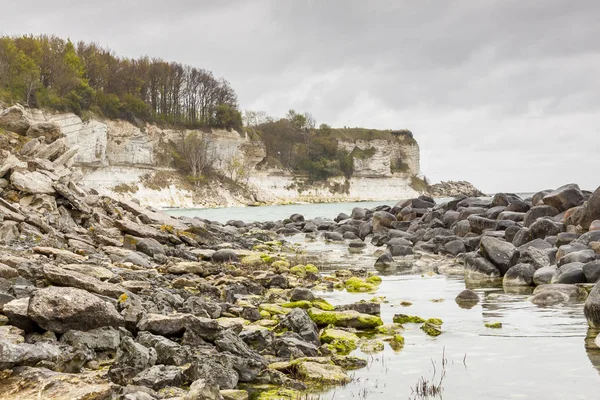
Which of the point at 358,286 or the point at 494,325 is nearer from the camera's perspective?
the point at 494,325

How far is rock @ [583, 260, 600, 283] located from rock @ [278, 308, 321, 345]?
231 inches

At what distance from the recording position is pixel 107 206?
1809 cm

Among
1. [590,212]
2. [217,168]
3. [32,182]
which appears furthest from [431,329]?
[217,168]

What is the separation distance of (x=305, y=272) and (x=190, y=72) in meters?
77.0

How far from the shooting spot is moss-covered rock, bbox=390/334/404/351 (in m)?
6.64

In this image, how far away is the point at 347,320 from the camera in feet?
25.0

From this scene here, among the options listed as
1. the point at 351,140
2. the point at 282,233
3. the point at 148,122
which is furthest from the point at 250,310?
the point at 351,140

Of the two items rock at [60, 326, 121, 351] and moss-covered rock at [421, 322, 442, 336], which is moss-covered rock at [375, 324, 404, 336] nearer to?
moss-covered rock at [421, 322, 442, 336]

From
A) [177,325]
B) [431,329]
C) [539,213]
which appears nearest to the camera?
[177,325]

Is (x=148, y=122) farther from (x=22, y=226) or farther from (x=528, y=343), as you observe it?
(x=528, y=343)

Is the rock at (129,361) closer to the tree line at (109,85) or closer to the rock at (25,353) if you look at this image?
the rock at (25,353)

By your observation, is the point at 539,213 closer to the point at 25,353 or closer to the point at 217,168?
the point at 25,353

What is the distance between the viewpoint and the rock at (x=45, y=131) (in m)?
21.6

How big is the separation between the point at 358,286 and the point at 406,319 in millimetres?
→ 3419
